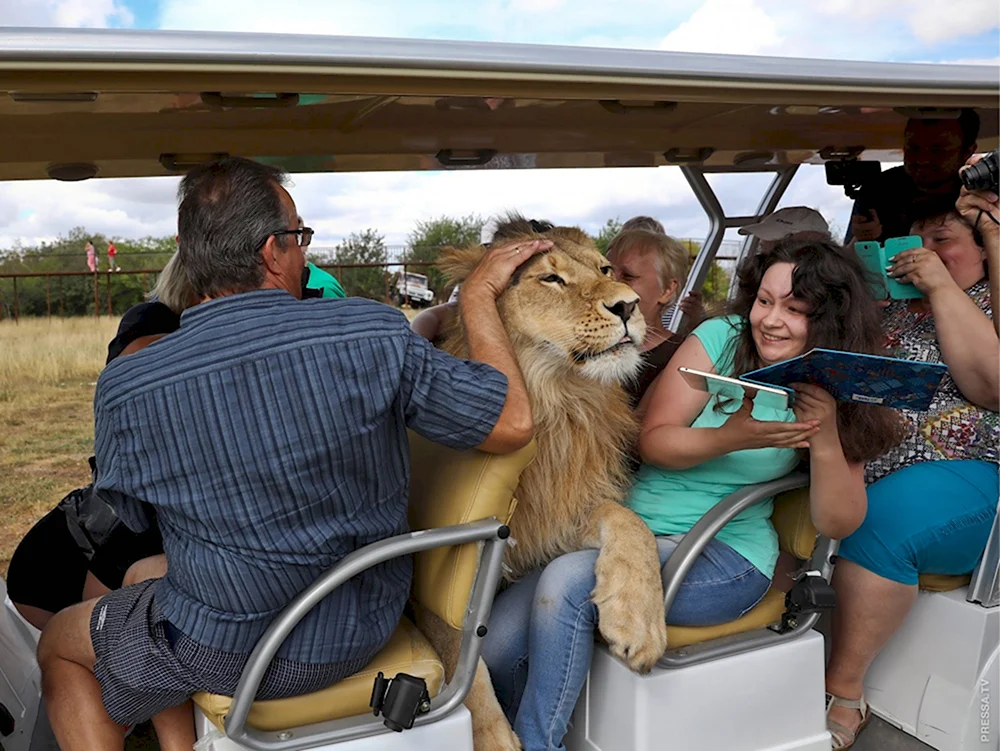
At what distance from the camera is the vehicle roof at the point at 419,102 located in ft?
4.55

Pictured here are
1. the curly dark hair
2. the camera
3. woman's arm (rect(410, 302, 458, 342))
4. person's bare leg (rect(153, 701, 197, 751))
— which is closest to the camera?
person's bare leg (rect(153, 701, 197, 751))

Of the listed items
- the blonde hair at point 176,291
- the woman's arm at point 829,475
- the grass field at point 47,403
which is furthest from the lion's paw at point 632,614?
the grass field at point 47,403

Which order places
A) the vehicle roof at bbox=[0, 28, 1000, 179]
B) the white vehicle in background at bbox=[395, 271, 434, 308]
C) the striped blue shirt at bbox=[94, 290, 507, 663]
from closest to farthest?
the vehicle roof at bbox=[0, 28, 1000, 179], the striped blue shirt at bbox=[94, 290, 507, 663], the white vehicle in background at bbox=[395, 271, 434, 308]

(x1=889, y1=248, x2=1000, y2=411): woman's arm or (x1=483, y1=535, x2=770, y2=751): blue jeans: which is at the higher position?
(x1=889, y1=248, x2=1000, y2=411): woman's arm

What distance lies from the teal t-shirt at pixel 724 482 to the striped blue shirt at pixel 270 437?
70 cm

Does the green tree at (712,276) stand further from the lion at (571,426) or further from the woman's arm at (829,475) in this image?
the woman's arm at (829,475)

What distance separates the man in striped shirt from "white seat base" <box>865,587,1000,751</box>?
132cm

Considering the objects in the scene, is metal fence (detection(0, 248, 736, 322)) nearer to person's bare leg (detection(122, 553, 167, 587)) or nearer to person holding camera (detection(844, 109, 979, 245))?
person's bare leg (detection(122, 553, 167, 587))

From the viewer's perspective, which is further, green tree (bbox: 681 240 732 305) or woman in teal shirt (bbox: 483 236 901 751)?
green tree (bbox: 681 240 732 305)

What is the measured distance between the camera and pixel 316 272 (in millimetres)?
3230

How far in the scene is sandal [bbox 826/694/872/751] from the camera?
235cm

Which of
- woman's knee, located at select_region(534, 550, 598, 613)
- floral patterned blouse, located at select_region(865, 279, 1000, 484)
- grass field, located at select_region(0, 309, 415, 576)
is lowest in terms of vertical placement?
grass field, located at select_region(0, 309, 415, 576)

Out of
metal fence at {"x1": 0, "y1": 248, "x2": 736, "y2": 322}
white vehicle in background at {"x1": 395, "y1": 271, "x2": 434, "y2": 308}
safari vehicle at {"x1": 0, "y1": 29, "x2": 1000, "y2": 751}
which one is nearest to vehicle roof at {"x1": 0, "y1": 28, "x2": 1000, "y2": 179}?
safari vehicle at {"x1": 0, "y1": 29, "x2": 1000, "y2": 751}

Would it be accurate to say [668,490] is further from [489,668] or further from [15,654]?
[15,654]
